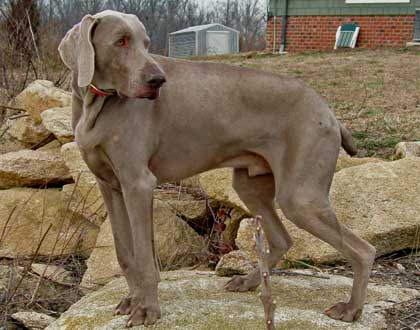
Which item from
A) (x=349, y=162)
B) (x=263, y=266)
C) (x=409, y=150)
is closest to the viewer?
(x=263, y=266)

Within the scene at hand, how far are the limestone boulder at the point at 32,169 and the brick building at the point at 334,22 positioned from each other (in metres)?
13.4

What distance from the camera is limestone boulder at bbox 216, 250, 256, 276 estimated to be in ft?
15.7

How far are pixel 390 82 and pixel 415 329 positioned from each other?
27.6 feet

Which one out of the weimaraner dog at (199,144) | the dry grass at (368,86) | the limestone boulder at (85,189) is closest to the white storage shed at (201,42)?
the dry grass at (368,86)

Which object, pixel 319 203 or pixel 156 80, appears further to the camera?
pixel 319 203

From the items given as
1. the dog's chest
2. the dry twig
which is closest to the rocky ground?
the dog's chest

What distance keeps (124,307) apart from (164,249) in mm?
1882

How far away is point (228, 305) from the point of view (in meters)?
4.03

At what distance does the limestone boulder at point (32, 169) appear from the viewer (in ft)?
22.8

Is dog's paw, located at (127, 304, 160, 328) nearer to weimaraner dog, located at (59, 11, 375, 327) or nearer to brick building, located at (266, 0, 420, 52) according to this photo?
weimaraner dog, located at (59, 11, 375, 327)

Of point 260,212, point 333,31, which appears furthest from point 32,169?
point 333,31

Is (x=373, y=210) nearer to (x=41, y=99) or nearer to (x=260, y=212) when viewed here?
(x=260, y=212)

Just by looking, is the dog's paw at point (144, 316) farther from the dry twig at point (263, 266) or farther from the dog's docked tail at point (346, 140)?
the dry twig at point (263, 266)

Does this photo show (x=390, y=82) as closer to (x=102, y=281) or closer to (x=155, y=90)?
(x=102, y=281)
